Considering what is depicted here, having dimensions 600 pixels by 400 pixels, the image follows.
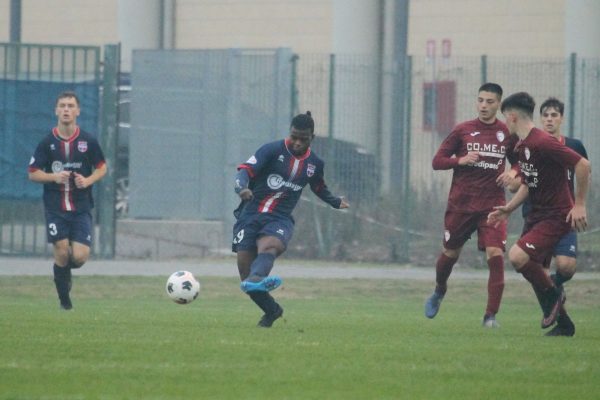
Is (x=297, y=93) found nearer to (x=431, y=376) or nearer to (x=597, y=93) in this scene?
(x=597, y=93)

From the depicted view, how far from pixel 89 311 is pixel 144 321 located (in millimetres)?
1761

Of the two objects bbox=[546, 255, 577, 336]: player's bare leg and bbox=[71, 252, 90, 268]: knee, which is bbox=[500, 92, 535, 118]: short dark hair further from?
bbox=[71, 252, 90, 268]: knee

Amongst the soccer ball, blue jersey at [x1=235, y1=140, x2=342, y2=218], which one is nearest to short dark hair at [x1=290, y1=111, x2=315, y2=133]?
blue jersey at [x1=235, y1=140, x2=342, y2=218]

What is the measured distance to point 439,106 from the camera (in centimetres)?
2203

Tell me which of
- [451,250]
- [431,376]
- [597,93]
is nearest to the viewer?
[431,376]

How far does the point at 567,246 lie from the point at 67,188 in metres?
4.86

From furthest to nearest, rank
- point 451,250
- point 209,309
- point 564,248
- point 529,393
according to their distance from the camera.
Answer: point 209,309, point 451,250, point 564,248, point 529,393

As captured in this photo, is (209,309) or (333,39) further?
(333,39)

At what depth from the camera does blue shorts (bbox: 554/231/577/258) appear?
449 inches

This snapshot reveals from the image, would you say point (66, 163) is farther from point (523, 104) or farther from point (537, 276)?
point (537, 276)

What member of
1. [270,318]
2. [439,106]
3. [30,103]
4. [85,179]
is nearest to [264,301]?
[270,318]

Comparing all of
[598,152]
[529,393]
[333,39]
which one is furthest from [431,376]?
[333,39]

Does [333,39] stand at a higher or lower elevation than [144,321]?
higher

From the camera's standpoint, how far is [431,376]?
7.95m
